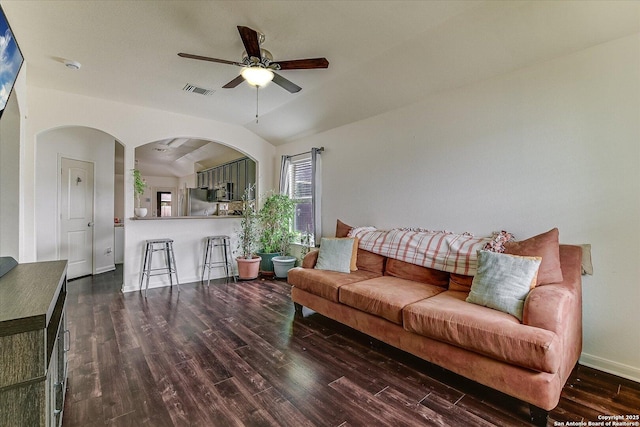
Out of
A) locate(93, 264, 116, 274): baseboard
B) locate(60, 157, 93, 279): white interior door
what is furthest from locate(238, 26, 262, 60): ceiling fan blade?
locate(93, 264, 116, 274): baseboard

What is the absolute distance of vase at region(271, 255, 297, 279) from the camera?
15.9 feet

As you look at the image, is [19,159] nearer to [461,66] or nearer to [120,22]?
[120,22]

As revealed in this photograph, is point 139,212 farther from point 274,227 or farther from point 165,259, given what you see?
point 274,227

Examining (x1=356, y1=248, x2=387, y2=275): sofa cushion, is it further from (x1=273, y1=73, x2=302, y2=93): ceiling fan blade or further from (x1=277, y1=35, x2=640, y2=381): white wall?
(x1=273, y1=73, x2=302, y2=93): ceiling fan blade

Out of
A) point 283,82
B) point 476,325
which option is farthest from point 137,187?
point 476,325

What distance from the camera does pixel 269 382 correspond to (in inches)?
80.4

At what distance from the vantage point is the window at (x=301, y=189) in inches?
195

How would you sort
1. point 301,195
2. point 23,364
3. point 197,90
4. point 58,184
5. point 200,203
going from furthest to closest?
point 200,203 < point 301,195 < point 58,184 < point 197,90 < point 23,364

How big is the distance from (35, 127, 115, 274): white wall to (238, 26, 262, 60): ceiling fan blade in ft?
11.6

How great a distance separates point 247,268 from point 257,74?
316cm

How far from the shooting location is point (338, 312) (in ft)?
9.23

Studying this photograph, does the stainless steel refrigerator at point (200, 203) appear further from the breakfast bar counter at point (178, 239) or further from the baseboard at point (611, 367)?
the baseboard at point (611, 367)

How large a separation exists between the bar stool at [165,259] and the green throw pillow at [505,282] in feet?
12.9

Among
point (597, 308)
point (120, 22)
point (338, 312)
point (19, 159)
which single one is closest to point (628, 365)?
point (597, 308)
